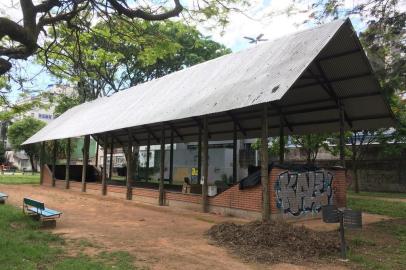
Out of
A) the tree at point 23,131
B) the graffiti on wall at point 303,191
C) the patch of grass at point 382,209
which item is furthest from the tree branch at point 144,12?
the tree at point 23,131

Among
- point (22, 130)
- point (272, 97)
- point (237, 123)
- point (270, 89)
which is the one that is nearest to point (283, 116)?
point (237, 123)

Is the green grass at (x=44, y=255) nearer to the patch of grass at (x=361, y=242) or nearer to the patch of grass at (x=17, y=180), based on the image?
the patch of grass at (x=361, y=242)

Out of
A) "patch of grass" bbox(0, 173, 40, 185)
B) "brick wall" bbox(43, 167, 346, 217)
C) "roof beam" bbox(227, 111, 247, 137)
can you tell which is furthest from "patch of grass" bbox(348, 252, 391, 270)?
"patch of grass" bbox(0, 173, 40, 185)

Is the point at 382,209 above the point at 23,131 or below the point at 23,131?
below

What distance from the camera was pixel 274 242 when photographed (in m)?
9.95

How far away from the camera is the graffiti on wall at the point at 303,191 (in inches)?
569

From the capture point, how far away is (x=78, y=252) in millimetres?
9289

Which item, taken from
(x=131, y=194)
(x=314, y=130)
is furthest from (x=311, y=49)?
(x=131, y=194)

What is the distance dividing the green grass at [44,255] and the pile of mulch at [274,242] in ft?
8.16

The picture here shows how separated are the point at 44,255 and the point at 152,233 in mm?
3616

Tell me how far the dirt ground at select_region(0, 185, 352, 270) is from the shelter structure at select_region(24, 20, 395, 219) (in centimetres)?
203

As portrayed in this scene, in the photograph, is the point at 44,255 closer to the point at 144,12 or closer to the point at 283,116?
the point at 144,12

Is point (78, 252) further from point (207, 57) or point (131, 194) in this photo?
point (207, 57)

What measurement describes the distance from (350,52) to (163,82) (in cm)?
1106
